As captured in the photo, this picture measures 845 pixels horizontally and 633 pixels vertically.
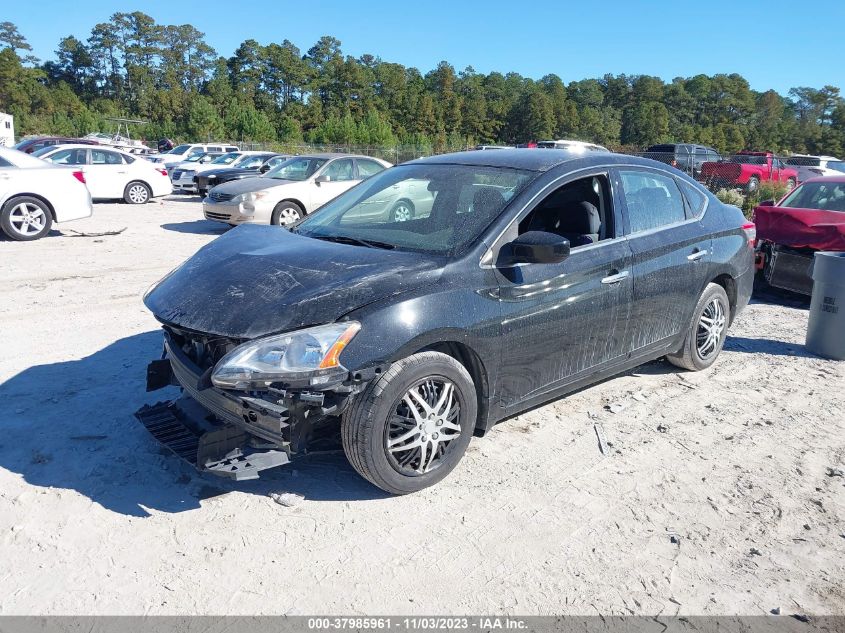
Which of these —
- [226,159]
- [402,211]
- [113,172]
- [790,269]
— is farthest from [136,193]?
[790,269]

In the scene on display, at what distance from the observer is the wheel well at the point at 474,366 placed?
3.69 meters

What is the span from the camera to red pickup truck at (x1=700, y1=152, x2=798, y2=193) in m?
23.8

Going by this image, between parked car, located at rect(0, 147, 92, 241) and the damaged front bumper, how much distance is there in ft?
30.7

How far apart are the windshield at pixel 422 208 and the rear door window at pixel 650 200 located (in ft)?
3.05

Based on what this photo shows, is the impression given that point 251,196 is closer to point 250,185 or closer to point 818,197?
point 250,185

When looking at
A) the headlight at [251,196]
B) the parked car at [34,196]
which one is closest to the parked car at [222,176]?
the headlight at [251,196]

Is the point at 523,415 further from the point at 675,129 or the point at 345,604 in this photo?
the point at 675,129

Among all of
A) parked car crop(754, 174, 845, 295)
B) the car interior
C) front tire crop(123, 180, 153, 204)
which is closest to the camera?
the car interior

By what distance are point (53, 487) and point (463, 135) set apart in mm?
99116

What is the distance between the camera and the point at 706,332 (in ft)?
18.6

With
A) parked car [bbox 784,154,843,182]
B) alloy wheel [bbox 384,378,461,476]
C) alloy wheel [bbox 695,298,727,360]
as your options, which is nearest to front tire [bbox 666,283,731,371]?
alloy wheel [bbox 695,298,727,360]

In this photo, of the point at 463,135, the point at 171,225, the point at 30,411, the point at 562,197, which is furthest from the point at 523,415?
the point at 463,135

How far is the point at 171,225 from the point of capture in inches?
559

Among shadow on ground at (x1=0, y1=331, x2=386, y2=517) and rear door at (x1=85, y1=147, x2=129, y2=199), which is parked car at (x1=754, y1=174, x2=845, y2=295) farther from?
rear door at (x1=85, y1=147, x2=129, y2=199)
